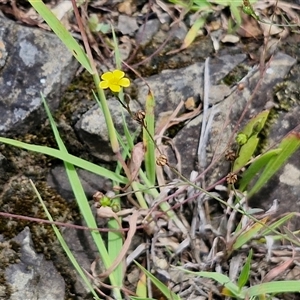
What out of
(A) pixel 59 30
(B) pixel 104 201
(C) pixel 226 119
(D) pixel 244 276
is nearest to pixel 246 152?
(C) pixel 226 119

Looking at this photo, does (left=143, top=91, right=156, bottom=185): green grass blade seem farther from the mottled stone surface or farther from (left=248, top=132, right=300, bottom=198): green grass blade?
(left=248, top=132, right=300, bottom=198): green grass blade

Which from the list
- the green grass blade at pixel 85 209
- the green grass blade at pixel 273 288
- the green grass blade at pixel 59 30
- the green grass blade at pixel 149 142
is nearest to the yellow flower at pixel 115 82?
the green grass blade at pixel 59 30

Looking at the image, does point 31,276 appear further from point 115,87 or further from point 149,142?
point 115,87

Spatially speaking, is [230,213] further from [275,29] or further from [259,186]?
[275,29]

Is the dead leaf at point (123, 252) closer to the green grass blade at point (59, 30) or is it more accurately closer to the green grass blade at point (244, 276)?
the green grass blade at point (244, 276)

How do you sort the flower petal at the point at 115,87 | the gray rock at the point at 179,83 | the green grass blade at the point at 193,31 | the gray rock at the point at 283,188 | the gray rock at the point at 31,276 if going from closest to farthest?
the flower petal at the point at 115,87
the gray rock at the point at 31,276
the gray rock at the point at 283,188
the gray rock at the point at 179,83
the green grass blade at the point at 193,31

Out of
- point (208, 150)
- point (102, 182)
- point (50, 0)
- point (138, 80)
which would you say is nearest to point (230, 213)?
point (208, 150)
